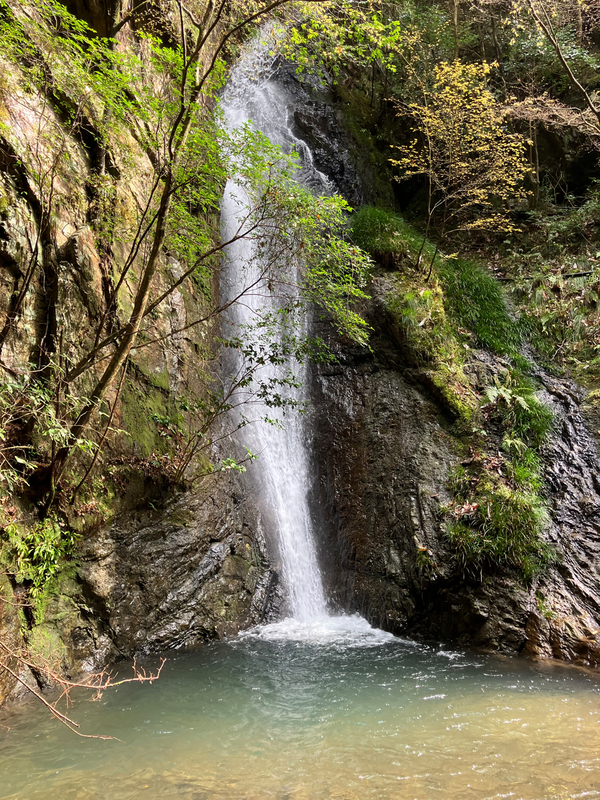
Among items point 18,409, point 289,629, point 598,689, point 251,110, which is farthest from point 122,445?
point 251,110

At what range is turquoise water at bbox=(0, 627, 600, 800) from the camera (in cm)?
347

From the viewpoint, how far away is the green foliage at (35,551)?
16.8ft

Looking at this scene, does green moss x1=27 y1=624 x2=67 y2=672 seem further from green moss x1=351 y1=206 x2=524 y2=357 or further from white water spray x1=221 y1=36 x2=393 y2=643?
green moss x1=351 y1=206 x2=524 y2=357

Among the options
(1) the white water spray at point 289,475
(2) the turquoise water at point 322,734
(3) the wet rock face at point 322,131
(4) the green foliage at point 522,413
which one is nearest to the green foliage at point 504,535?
(4) the green foliage at point 522,413

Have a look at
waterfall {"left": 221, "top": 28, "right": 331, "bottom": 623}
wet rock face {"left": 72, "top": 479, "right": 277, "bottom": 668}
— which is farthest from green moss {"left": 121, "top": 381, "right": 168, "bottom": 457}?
waterfall {"left": 221, "top": 28, "right": 331, "bottom": 623}

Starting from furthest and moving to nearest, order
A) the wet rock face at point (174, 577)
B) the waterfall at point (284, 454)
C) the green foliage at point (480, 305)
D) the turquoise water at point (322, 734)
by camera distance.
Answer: the green foliage at point (480, 305) < the waterfall at point (284, 454) < the wet rock face at point (174, 577) < the turquoise water at point (322, 734)

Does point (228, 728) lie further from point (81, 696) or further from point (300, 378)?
point (300, 378)

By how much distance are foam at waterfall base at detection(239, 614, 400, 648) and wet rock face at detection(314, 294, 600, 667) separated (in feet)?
0.82

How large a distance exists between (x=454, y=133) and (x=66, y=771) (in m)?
12.5

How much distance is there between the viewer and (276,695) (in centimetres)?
513

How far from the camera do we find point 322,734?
430 cm

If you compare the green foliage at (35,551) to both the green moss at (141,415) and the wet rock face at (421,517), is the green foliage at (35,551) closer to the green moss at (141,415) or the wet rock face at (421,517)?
the green moss at (141,415)

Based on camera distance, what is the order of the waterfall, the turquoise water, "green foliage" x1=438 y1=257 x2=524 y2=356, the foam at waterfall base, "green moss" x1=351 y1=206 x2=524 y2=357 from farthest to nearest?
1. "green moss" x1=351 y1=206 x2=524 y2=357
2. "green foliage" x1=438 y1=257 x2=524 y2=356
3. the waterfall
4. the foam at waterfall base
5. the turquoise water

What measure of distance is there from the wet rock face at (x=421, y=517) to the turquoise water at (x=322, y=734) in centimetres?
86
